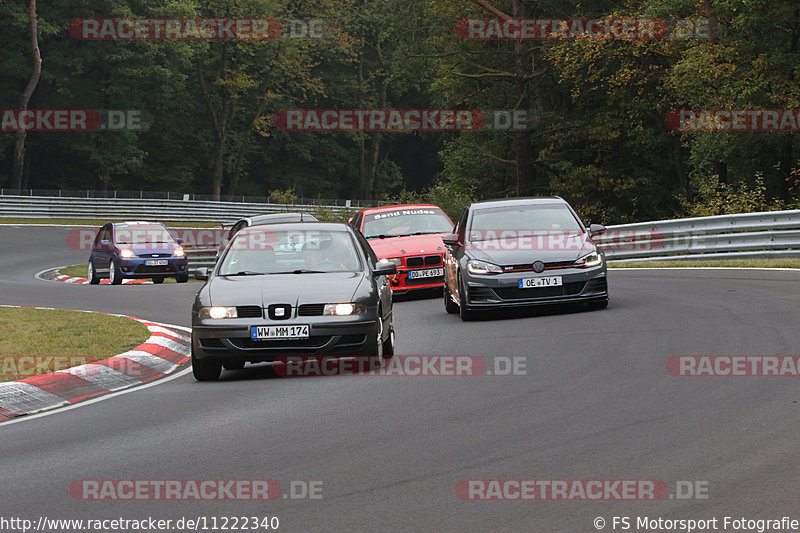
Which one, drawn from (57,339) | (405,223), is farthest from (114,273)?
(57,339)

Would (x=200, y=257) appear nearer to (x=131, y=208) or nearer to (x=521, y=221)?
(x=521, y=221)

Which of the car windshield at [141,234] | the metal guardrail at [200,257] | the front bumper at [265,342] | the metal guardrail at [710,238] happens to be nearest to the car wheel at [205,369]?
Answer: the front bumper at [265,342]

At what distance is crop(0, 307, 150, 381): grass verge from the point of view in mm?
11820

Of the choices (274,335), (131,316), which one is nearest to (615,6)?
(131,316)

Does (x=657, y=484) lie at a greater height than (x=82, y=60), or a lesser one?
lesser

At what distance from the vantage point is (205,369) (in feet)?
36.9

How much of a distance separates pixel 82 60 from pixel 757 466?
77.6 meters

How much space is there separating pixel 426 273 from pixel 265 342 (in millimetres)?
9445

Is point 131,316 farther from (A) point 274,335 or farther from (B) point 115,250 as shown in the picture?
(B) point 115,250

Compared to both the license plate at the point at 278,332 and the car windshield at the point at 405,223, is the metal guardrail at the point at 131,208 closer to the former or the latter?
the car windshield at the point at 405,223

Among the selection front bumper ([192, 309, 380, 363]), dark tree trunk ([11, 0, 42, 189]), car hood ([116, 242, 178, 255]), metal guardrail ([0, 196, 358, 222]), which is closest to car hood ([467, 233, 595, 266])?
front bumper ([192, 309, 380, 363])

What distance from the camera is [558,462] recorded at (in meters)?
6.79

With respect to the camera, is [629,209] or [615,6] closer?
[615,6]

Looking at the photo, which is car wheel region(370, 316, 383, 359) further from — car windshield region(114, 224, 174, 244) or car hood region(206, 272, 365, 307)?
car windshield region(114, 224, 174, 244)
